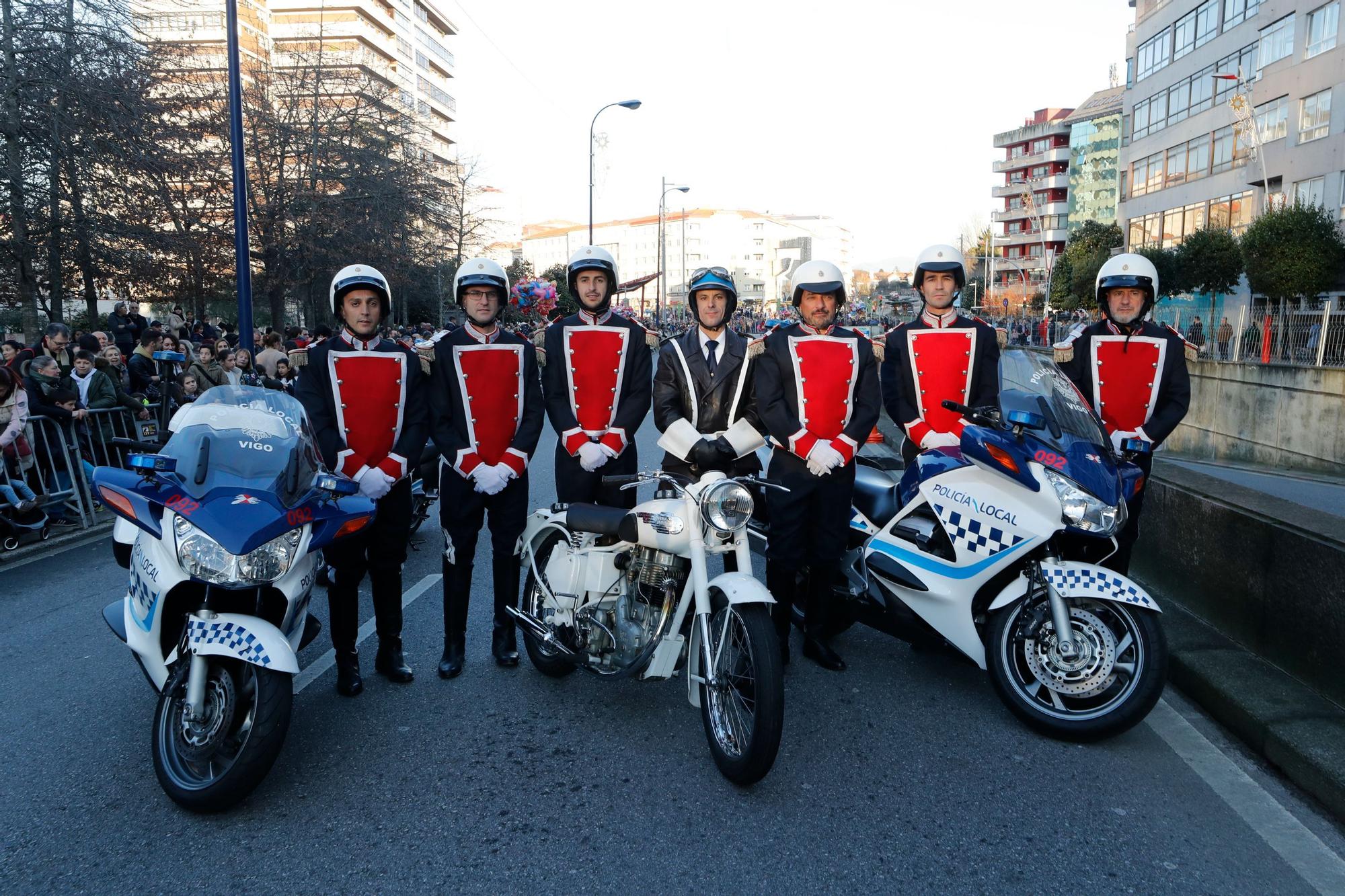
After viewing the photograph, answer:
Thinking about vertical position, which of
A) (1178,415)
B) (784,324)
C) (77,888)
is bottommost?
(77,888)

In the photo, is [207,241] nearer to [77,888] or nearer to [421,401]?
[421,401]

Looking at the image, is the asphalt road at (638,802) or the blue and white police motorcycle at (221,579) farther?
the blue and white police motorcycle at (221,579)

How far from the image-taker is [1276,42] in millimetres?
33750

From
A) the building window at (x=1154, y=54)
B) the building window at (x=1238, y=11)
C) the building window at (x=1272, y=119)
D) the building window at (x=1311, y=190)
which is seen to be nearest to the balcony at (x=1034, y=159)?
the building window at (x=1154, y=54)

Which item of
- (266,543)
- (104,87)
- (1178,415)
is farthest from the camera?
(104,87)

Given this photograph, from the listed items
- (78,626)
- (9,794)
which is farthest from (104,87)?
(9,794)

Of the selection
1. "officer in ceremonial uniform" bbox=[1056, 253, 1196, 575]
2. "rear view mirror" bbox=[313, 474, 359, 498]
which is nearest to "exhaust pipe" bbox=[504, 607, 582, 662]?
"rear view mirror" bbox=[313, 474, 359, 498]

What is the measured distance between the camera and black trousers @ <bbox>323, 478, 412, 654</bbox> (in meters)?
4.68

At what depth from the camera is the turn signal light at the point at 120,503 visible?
12.1 ft

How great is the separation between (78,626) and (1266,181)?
3678 centimetres

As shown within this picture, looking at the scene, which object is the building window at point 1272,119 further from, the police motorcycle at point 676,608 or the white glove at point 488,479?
the police motorcycle at point 676,608

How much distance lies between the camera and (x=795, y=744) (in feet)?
13.5

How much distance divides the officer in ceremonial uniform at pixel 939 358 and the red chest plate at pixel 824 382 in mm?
515

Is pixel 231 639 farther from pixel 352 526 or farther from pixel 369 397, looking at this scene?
pixel 369 397
